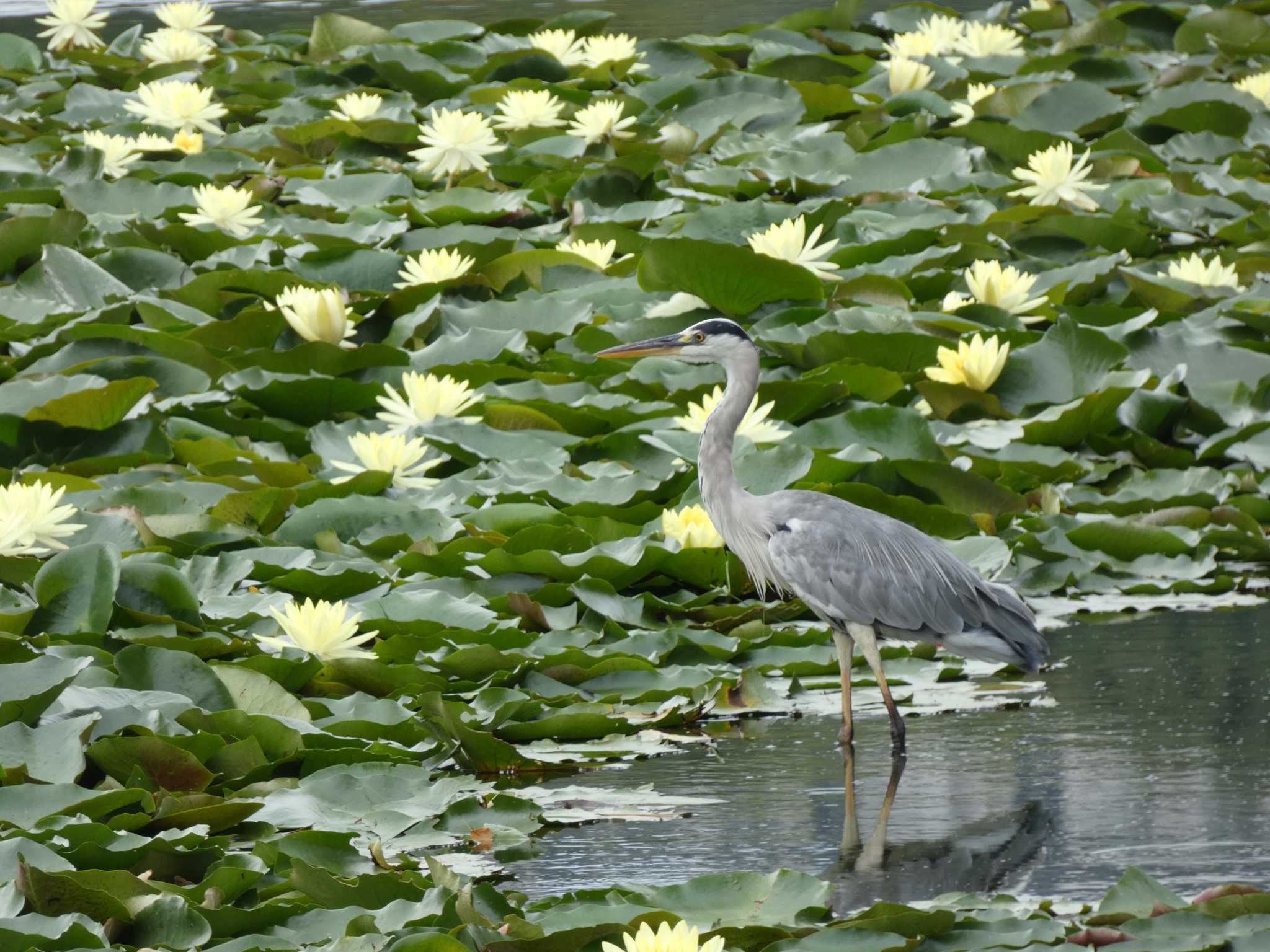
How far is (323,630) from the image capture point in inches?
172

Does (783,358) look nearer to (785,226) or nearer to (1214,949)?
(785,226)

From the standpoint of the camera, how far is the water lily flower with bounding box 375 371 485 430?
5.87m

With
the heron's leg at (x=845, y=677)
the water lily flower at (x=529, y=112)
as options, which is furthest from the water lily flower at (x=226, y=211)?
the heron's leg at (x=845, y=677)

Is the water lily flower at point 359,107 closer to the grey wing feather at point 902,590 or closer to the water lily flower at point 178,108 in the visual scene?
the water lily flower at point 178,108

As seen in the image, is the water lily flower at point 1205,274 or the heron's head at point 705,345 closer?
the heron's head at point 705,345

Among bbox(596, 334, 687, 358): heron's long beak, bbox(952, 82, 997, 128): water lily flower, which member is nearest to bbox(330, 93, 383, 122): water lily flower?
bbox(952, 82, 997, 128): water lily flower

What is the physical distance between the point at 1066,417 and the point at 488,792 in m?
2.69

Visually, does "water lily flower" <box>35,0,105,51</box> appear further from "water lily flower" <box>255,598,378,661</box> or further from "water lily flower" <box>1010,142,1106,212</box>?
"water lily flower" <box>255,598,378,661</box>

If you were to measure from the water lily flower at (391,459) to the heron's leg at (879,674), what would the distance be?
1.57 meters

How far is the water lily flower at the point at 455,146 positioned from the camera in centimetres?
855

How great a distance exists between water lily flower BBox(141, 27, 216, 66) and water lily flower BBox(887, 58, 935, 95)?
13.7ft

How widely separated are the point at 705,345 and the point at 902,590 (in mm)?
1026

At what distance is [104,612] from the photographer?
438 cm

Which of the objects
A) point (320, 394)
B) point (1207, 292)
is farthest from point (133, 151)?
point (1207, 292)
